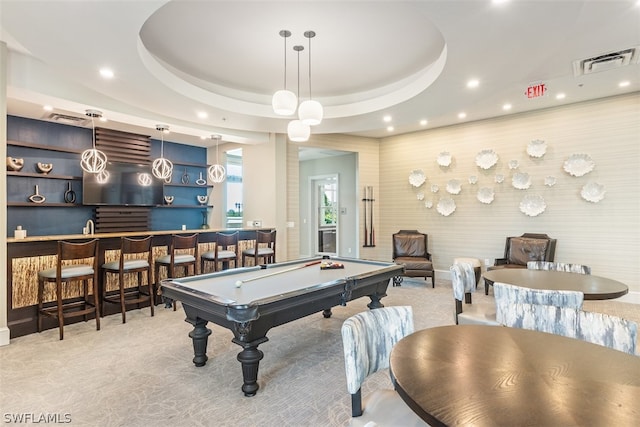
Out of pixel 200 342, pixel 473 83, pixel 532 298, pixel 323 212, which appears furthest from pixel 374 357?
pixel 323 212

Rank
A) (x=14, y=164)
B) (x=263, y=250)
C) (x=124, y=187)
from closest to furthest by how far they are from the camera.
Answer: (x=14, y=164), (x=263, y=250), (x=124, y=187)

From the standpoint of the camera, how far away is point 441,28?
2.77 metres

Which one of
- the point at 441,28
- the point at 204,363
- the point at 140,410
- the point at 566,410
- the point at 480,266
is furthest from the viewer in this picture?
the point at 480,266

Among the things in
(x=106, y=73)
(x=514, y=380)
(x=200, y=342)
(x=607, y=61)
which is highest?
(x=607, y=61)

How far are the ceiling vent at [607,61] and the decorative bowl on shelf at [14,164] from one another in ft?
27.2

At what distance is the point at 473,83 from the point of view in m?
4.02

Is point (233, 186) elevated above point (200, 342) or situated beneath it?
elevated above

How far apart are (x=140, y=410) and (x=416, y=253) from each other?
567cm

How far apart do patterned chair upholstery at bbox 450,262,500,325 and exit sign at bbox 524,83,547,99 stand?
3235mm

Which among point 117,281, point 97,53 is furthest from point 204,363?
point 97,53

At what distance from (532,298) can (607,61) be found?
346 centimetres

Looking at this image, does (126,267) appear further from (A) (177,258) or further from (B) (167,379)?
(B) (167,379)

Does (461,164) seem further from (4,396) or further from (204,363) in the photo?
(4,396)

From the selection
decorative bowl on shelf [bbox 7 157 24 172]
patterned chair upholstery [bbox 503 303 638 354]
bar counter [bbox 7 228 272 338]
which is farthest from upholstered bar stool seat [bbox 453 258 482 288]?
decorative bowl on shelf [bbox 7 157 24 172]
